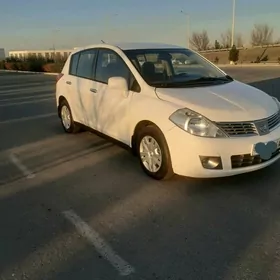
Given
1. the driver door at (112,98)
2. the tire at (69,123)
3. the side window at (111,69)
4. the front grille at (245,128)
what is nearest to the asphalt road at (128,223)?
the driver door at (112,98)

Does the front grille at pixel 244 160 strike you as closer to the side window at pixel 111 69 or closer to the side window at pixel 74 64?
the side window at pixel 111 69

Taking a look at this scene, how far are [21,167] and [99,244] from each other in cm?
251

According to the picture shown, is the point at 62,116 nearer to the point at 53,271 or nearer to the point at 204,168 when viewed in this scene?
the point at 204,168

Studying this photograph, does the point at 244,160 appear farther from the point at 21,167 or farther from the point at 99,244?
the point at 21,167

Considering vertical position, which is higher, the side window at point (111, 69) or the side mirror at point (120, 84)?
the side window at point (111, 69)

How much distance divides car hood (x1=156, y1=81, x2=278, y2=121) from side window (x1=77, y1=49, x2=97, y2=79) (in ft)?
5.96

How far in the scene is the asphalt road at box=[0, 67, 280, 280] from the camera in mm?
2562

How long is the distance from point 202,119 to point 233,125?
350 mm

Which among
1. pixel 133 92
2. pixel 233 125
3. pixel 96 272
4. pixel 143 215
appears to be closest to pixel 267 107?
pixel 233 125

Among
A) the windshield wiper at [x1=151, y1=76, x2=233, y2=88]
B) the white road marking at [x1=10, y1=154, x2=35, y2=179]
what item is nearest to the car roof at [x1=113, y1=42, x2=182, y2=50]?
the windshield wiper at [x1=151, y1=76, x2=233, y2=88]

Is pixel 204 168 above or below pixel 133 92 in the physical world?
below

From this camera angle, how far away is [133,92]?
14.8ft

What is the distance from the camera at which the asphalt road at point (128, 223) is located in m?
2.56

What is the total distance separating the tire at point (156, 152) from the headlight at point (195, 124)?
32 cm
